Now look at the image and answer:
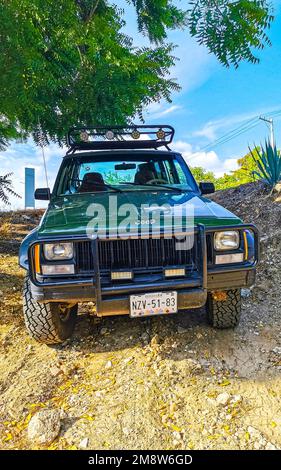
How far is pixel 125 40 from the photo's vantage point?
577cm

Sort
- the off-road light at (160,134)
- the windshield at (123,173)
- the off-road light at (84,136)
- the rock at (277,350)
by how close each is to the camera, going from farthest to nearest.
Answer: the off-road light at (160,134), the off-road light at (84,136), the windshield at (123,173), the rock at (277,350)

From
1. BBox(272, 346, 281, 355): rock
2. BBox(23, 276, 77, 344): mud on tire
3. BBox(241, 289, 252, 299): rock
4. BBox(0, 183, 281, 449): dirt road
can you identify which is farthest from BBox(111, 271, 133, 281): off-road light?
BBox(241, 289, 252, 299): rock

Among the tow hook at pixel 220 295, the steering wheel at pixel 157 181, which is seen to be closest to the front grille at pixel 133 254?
the tow hook at pixel 220 295

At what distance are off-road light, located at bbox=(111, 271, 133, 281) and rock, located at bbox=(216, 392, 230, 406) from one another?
100 cm

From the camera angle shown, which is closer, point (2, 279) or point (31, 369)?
point (31, 369)

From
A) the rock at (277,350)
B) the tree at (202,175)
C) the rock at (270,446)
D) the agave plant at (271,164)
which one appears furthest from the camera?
the tree at (202,175)

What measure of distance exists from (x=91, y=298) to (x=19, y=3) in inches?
126

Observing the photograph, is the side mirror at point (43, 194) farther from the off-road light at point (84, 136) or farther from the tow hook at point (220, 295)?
the tow hook at point (220, 295)

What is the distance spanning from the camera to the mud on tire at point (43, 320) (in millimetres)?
2730

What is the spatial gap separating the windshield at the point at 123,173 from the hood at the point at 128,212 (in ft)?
1.02

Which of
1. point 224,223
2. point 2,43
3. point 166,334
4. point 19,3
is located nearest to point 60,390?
point 166,334

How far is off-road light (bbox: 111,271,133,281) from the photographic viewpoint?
7.93 feet

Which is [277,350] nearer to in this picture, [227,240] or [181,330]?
[181,330]

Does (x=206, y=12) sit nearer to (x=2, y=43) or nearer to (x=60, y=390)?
(x=2, y=43)
